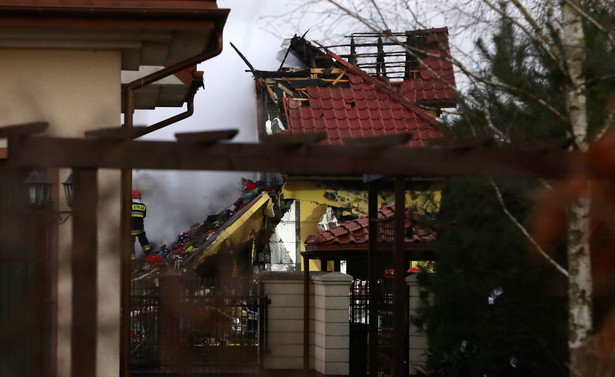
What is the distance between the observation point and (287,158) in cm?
432

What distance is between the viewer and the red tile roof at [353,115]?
1878cm

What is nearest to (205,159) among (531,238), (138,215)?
(531,238)

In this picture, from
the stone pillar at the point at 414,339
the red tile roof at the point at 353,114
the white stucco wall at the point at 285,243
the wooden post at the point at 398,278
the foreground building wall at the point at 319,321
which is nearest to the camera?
the wooden post at the point at 398,278

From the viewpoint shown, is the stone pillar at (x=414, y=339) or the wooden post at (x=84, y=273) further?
the stone pillar at (x=414, y=339)

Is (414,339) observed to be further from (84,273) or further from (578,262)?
(84,273)

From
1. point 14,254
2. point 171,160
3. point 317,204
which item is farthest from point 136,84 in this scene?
point 317,204

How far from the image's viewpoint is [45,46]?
288 inches

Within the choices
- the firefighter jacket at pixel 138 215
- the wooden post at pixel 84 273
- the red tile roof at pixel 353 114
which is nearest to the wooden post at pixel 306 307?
the firefighter jacket at pixel 138 215

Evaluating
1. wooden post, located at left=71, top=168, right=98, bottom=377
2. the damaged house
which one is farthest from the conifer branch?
the damaged house

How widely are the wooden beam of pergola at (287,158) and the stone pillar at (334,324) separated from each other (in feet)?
28.7

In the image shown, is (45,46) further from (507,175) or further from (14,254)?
(507,175)

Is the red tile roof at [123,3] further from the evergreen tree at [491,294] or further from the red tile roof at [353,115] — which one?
the red tile roof at [353,115]

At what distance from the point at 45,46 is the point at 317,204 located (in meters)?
12.1

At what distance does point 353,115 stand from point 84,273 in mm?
15285
